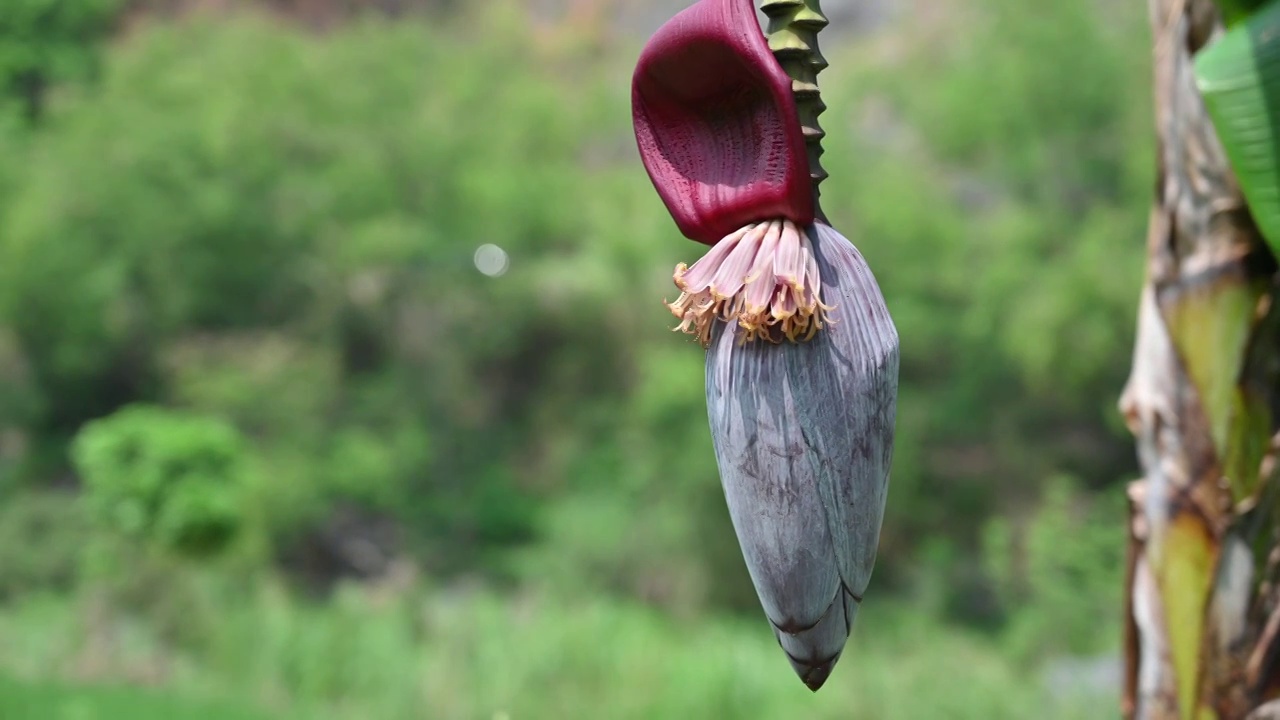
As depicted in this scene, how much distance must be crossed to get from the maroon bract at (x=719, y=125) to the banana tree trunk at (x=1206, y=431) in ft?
1.83

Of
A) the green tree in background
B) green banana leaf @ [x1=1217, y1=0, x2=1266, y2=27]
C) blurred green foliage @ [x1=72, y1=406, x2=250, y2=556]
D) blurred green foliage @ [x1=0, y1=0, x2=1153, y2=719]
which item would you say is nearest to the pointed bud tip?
green banana leaf @ [x1=1217, y1=0, x2=1266, y2=27]

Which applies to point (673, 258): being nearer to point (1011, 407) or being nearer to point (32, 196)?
point (1011, 407)

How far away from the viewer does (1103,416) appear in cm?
651

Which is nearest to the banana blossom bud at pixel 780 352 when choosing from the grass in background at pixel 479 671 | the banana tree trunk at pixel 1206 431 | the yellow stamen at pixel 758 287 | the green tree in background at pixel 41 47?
the yellow stamen at pixel 758 287

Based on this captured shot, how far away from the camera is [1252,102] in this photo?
2.30 ft

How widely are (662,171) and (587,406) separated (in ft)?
26.6

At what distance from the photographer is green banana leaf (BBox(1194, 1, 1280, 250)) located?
69cm

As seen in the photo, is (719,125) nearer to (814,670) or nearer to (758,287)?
(758,287)

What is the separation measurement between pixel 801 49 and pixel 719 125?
0.04 m

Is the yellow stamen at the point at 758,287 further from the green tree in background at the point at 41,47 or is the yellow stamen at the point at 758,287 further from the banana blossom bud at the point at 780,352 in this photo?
the green tree in background at the point at 41,47

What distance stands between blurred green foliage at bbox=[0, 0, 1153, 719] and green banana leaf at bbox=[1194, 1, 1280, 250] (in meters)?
3.23

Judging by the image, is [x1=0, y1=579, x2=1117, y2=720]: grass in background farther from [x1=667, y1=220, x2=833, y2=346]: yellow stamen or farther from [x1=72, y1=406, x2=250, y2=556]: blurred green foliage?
[x1=667, y1=220, x2=833, y2=346]: yellow stamen

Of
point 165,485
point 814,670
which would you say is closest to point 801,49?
point 814,670

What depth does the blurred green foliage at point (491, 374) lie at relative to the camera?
5027 mm
